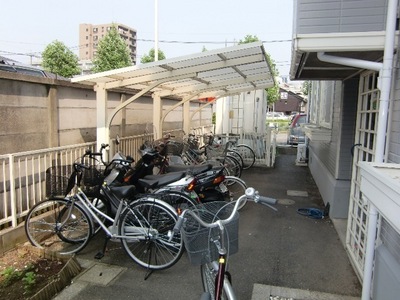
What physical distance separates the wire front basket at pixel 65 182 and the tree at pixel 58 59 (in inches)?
718

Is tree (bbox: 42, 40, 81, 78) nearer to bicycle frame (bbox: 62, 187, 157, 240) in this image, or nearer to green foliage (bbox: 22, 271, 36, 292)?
bicycle frame (bbox: 62, 187, 157, 240)

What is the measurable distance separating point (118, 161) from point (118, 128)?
2.38 metres

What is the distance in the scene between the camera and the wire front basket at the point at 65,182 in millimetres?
3820

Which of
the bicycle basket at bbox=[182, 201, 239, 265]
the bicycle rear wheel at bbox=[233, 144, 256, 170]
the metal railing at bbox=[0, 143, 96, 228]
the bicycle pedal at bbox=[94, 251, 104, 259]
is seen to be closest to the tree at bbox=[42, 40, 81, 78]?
the bicycle rear wheel at bbox=[233, 144, 256, 170]

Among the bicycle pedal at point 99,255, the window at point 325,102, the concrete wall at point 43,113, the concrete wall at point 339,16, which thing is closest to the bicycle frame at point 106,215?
the bicycle pedal at point 99,255

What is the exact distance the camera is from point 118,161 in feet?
14.9

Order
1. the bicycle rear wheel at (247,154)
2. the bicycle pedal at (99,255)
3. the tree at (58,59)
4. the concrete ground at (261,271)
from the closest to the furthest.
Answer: the concrete ground at (261,271) → the bicycle pedal at (99,255) → the bicycle rear wheel at (247,154) → the tree at (58,59)

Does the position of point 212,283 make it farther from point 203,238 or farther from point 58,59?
point 58,59

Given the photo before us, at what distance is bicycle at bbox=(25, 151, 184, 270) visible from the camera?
11.8ft

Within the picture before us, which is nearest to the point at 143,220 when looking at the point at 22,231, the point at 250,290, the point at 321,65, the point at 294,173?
the point at 250,290

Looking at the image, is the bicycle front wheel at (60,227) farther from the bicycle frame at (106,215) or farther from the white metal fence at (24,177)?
the white metal fence at (24,177)

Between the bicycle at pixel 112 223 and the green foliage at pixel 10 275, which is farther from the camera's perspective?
the bicycle at pixel 112 223

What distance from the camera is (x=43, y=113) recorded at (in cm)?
462

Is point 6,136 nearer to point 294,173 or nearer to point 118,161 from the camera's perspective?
point 118,161
